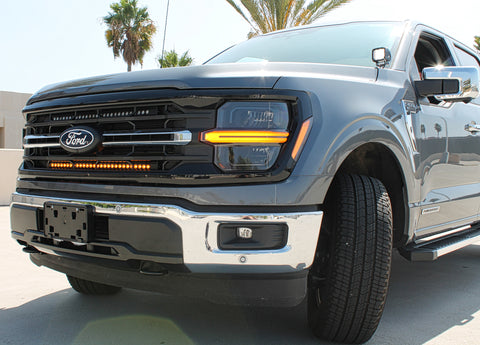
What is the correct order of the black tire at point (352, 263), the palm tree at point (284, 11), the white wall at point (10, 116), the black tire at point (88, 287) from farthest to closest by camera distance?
the white wall at point (10, 116) < the palm tree at point (284, 11) < the black tire at point (88, 287) < the black tire at point (352, 263)

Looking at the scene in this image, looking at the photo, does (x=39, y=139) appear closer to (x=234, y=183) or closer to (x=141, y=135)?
(x=141, y=135)

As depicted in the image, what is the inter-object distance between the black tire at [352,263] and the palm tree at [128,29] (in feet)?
94.4

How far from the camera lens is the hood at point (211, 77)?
6.69 ft

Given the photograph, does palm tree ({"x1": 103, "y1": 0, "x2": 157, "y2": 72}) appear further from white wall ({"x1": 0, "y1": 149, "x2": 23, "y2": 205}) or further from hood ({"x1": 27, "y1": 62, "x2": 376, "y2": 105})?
hood ({"x1": 27, "y1": 62, "x2": 376, "y2": 105})

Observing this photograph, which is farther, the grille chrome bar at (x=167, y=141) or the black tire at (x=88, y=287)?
the black tire at (x=88, y=287)

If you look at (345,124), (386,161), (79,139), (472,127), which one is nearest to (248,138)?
(345,124)

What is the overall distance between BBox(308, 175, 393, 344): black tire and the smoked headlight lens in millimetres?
470

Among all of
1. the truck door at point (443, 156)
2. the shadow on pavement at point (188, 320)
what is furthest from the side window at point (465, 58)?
the shadow on pavement at point (188, 320)

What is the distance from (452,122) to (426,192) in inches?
25.5

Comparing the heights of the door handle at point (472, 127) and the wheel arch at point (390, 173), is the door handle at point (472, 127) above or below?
above

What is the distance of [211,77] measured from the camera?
2062 millimetres

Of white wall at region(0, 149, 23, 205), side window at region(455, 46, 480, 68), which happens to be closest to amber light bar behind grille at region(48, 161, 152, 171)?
side window at region(455, 46, 480, 68)

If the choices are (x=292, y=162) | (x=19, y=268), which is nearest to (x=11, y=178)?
(x=19, y=268)

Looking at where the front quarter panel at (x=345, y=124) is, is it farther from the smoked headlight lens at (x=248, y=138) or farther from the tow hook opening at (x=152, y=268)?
the tow hook opening at (x=152, y=268)
